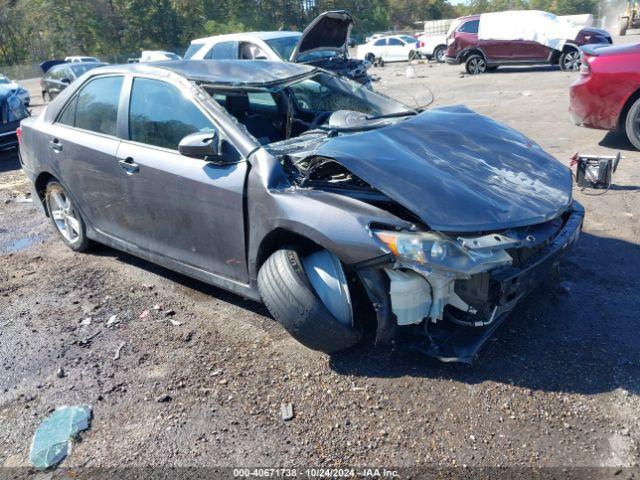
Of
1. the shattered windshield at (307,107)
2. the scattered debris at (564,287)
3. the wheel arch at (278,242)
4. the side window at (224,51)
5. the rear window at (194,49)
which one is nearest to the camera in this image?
the wheel arch at (278,242)

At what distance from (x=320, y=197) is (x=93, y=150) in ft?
7.16

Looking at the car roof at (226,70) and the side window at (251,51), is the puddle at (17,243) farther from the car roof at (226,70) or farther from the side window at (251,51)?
the side window at (251,51)

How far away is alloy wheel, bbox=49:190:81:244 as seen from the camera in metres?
4.91

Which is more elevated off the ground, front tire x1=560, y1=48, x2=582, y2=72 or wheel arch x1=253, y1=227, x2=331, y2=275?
wheel arch x1=253, y1=227, x2=331, y2=275

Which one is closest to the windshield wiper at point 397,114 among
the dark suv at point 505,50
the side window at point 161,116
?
the side window at point 161,116

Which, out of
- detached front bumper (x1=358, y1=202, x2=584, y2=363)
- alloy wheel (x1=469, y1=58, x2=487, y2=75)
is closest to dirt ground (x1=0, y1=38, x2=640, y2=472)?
detached front bumper (x1=358, y1=202, x2=584, y2=363)

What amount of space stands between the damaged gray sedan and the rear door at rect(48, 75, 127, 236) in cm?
2

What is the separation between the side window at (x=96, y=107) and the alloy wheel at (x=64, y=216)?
693mm

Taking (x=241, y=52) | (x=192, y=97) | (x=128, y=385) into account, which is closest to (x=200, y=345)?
(x=128, y=385)

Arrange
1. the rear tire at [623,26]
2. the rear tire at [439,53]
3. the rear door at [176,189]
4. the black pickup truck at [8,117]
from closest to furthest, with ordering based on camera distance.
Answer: the rear door at [176,189] < the black pickup truck at [8,117] < the rear tire at [439,53] < the rear tire at [623,26]

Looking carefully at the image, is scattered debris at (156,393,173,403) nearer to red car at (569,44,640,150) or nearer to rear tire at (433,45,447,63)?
red car at (569,44,640,150)

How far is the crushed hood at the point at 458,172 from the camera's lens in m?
2.90

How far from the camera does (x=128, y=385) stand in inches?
124

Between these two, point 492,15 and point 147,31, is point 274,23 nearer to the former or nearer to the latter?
point 147,31
